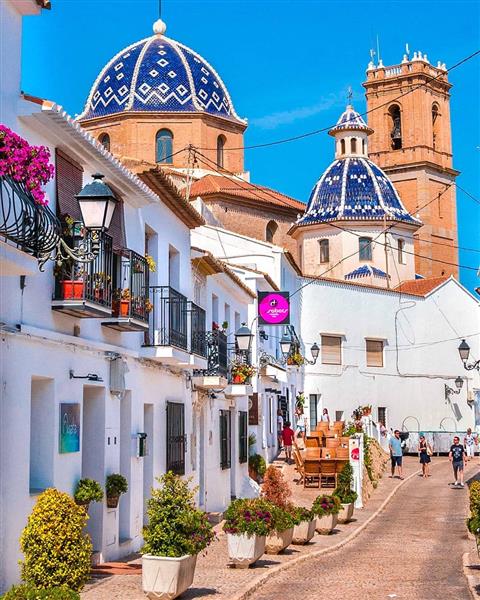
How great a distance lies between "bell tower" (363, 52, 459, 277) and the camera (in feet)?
221

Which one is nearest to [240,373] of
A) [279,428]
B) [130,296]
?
[130,296]

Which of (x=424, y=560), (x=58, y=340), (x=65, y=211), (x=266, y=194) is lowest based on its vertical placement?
(x=424, y=560)

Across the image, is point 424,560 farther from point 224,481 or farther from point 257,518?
point 224,481

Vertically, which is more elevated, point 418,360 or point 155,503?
point 418,360

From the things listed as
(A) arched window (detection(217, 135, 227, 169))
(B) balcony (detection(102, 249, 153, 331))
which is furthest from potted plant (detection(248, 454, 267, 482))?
(A) arched window (detection(217, 135, 227, 169))

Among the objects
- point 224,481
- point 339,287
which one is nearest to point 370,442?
point 224,481

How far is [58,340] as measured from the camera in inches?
460

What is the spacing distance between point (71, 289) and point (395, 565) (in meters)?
5.98

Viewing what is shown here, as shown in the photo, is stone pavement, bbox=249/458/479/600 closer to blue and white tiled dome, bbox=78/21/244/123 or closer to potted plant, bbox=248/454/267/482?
potted plant, bbox=248/454/267/482

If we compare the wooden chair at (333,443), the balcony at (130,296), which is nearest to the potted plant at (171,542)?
the balcony at (130,296)

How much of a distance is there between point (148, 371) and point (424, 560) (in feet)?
16.3

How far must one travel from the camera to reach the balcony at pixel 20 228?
29.3 feet

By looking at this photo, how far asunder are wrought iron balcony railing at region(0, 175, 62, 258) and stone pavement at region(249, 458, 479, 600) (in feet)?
14.8

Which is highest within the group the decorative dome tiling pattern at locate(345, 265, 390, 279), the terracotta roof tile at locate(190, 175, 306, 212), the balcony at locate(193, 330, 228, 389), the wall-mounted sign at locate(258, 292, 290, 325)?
the terracotta roof tile at locate(190, 175, 306, 212)
